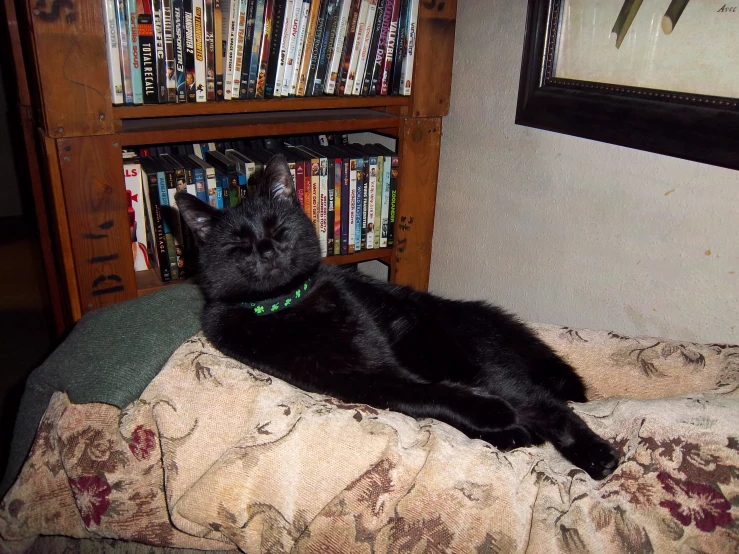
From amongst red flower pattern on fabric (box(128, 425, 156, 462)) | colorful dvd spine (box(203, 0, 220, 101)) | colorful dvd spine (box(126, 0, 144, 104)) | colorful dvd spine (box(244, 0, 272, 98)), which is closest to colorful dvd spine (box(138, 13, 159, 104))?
colorful dvd spine (box(126, 0, 144, 104))

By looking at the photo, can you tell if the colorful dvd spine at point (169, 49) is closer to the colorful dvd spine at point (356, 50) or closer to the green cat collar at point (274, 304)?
the colorful dvd spine at point (356, 50)

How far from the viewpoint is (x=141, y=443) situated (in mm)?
861

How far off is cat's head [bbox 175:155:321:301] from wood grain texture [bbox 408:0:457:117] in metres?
0.68

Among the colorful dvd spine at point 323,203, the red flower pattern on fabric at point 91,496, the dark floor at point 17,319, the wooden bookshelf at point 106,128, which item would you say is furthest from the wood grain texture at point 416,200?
the dark floor at point 17,319

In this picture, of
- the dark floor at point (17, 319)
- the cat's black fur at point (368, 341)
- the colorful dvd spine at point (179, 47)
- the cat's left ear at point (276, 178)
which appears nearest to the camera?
the cat's black fur at point (368, 341)

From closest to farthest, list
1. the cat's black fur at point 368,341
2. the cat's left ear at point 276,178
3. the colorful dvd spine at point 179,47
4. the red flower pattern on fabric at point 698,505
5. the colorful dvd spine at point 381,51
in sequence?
1. the red flower pattern on fabric at point 698,505
2. the cat's black fur at point 368,341
3. the cat's left ear at point 276,178
4. the colorful dvd spine at point 179,47
5. the colorful dvd spine at point 381,51

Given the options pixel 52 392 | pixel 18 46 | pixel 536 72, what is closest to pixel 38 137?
pixel 18 46

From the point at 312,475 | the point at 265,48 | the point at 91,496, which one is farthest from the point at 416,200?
the point at 91,496

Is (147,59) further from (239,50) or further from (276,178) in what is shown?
(276,178)

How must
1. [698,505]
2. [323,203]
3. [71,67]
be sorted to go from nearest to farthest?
1. [698,505]
2. [71,67]
3. [323,203]

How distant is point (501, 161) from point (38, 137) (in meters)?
1.25

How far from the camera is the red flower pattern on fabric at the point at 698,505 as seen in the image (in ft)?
2.40

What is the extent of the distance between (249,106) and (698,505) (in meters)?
1.31

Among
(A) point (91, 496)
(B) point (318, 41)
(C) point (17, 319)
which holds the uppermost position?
(B) point (318, 41)
